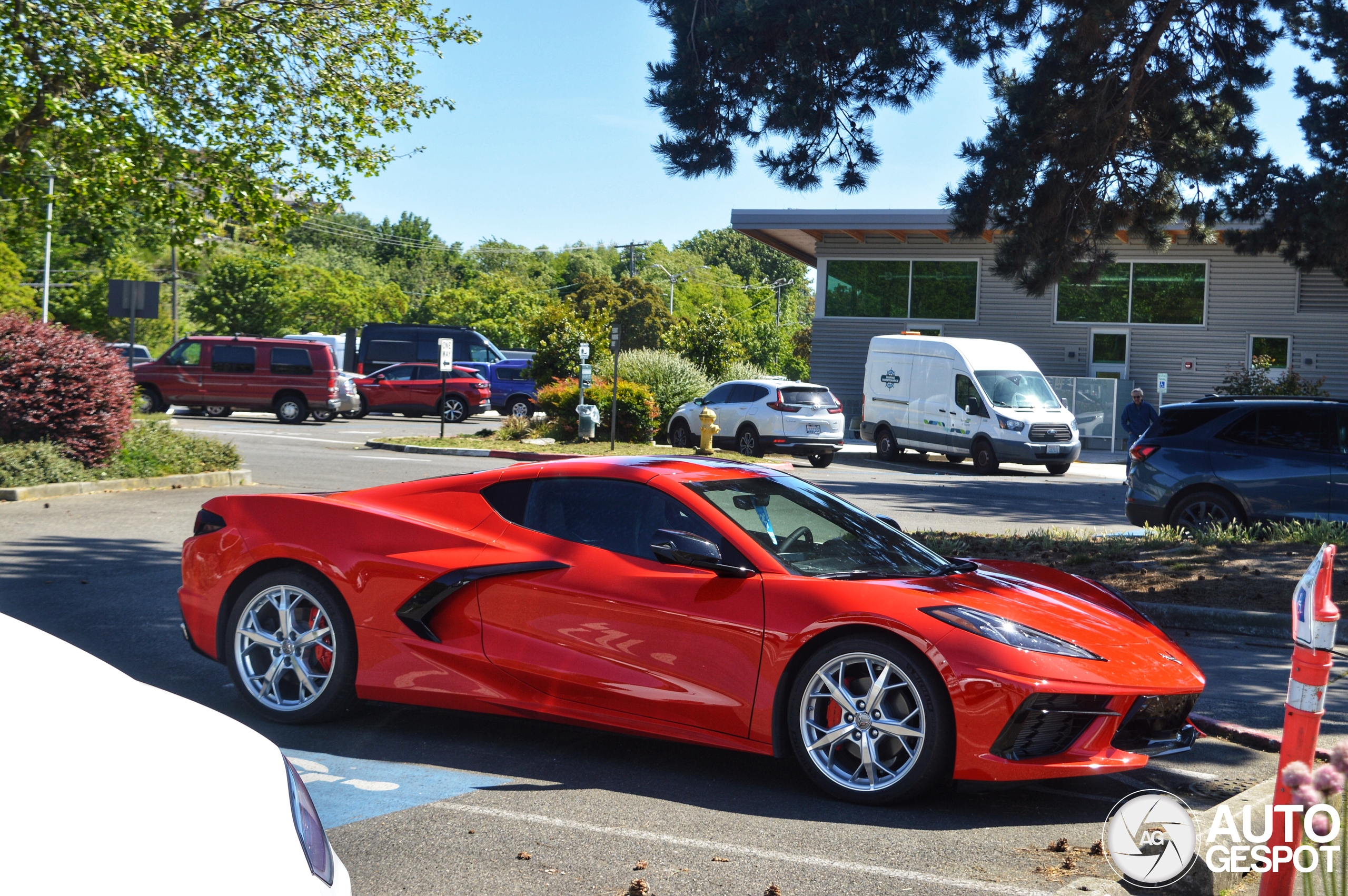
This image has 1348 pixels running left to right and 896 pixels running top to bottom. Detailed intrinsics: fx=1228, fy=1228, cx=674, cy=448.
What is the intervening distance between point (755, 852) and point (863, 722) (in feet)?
2.45

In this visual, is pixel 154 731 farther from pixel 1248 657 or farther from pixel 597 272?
pixel 597 272

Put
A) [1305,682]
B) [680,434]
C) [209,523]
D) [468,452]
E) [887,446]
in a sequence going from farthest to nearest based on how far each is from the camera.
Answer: [887,446] < [680,434] < [468,452] < [209,523] < [1305,682]

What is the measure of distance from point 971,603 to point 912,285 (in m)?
31.7

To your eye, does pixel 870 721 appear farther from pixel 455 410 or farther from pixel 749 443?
pixel 455 410

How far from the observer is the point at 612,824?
4434mm

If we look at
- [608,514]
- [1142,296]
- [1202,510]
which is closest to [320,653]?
[608,514]

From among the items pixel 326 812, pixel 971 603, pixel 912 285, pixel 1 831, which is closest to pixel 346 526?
pixel 326 812

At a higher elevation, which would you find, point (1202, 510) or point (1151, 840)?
point (1202, 510)

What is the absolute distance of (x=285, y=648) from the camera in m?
5.63

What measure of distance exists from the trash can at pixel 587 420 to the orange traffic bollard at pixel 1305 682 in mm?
22355

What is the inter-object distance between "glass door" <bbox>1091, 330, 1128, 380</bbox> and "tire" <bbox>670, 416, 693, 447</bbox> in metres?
13.9

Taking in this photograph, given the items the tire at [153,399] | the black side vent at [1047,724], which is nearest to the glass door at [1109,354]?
the tire at [153,399]

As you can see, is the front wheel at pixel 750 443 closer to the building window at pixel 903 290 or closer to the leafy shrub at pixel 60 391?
the leafy shrub at pixel 60 391

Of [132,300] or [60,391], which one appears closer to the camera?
[60,391]
